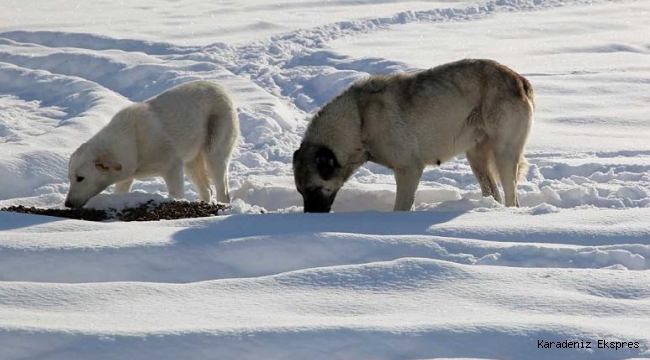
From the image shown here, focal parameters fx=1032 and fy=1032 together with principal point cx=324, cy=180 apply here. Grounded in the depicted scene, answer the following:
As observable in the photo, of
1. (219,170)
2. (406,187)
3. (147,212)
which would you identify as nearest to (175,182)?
(219,170)

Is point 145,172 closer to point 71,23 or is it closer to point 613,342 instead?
point 613,342

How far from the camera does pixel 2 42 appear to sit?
22.7 m

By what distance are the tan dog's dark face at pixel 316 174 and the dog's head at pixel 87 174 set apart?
78.3 inches

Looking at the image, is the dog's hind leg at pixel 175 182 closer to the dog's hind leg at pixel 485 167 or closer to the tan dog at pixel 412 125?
the tan dog at pixel 412 125

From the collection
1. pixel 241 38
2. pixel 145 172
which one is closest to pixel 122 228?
pixel 145 172

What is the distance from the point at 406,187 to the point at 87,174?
3.21m

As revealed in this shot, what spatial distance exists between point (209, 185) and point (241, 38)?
457 inches

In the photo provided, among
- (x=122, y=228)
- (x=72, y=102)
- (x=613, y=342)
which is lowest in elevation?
(x=72, y=102)

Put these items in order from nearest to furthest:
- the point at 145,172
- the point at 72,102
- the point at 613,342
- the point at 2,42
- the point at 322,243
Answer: the point at 613,342, the point at 322,243, the point at 145,172, the point at 72,102, the point at 2,42

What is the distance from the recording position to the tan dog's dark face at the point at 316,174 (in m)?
9.97

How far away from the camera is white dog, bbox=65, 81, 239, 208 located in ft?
34.4

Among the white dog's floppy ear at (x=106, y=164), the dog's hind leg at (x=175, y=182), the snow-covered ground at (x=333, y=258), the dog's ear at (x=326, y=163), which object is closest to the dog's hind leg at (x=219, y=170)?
the snow-covered ground at (x=333, y=258)

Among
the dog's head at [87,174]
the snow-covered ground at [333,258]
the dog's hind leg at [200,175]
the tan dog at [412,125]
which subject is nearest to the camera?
the snow-covered ground at [333,258]

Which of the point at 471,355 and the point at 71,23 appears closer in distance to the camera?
the point at 471,355
